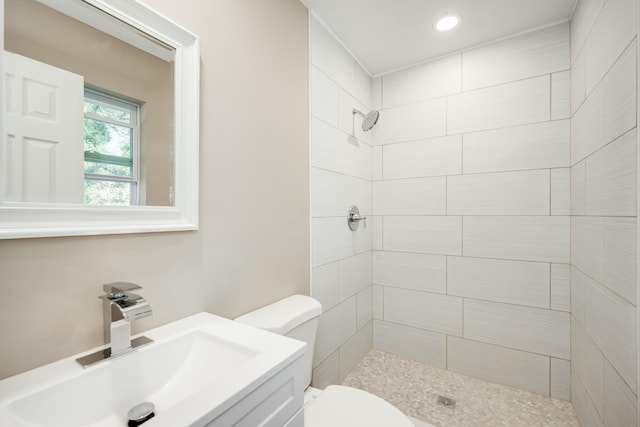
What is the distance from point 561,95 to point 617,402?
1589 mm

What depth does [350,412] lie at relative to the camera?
1.11 m

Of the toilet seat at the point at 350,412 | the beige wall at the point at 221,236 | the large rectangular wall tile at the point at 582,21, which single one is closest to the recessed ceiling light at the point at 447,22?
the large rectangular wall tile at the point at 582,21

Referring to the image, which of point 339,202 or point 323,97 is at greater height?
point 323,97

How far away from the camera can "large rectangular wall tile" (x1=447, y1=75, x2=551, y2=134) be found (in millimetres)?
1834

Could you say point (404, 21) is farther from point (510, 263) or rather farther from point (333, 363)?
point (333, 363)

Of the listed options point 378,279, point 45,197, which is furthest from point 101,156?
point 378,279

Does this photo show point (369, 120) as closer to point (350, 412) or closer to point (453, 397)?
point (350, 412)

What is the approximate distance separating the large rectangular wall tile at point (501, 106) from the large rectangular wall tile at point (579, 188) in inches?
15.5

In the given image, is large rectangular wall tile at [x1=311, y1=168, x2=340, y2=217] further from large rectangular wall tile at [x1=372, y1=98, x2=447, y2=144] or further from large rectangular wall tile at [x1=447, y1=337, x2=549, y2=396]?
large rectangular wall tile at [x1=447, y1=337, x2=549, y2=396]

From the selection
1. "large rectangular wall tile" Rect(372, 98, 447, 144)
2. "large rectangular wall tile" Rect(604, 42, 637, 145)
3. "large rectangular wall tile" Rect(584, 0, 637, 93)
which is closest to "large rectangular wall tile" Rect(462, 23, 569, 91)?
"large rectangular wall tile" Rect(372, 98, 447, 144)

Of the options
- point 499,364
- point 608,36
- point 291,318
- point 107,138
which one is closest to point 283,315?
point 291,318

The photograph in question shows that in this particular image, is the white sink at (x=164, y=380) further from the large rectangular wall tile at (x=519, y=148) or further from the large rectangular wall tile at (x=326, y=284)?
the large rectangular wall tile at (x=519, y=148)

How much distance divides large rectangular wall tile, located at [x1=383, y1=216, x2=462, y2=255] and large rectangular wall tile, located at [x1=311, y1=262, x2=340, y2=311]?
606 millimetres

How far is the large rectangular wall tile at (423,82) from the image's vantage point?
2.10 m
